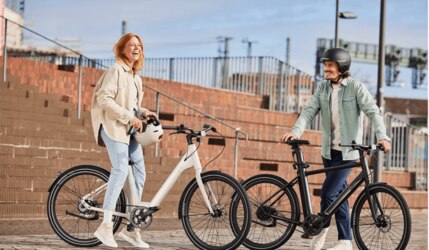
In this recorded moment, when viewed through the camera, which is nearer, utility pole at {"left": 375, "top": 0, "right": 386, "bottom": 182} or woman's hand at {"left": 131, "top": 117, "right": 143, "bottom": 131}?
woman's hand at {"left": 131, "top": 117, "right": 143, "bottom": 131}

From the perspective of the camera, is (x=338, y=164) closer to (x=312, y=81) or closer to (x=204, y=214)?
(x=204, y=214)

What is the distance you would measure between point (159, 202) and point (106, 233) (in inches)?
21.4

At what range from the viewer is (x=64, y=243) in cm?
876

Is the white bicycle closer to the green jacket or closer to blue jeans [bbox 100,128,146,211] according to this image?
blue jeans [bbox 100,128,146,211]

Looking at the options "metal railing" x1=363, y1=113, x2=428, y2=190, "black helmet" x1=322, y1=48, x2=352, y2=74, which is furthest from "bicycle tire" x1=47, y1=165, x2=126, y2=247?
"metal railing" x1=363, y1=113, x2=428, y2=190

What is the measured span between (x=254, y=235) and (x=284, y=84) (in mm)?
16141

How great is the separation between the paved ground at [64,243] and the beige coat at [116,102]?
3.40ft

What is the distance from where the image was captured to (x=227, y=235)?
8352mm

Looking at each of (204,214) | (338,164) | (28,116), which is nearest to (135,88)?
(204,214)

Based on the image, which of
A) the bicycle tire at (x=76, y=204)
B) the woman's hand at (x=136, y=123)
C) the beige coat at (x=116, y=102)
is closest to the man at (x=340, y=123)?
the woman's hand at (x=136, y=123)

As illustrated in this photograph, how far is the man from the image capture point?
857 centimetres

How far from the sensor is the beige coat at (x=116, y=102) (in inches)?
328

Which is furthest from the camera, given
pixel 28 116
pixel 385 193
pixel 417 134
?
pixel 417 134

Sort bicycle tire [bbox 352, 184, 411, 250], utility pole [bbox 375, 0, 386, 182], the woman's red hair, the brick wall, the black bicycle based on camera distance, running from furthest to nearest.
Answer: utility pole [bbox 375, 0, 386, 182]
the brick wall
the woman's red hair
the black bicycle
bicycle tire [bbox 352, 184, 411, 250]
